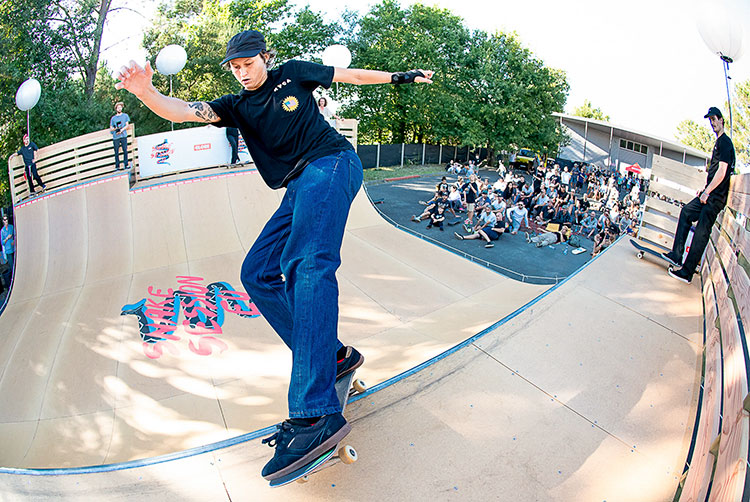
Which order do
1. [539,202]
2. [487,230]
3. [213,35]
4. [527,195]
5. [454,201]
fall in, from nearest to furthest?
1. [487,230]
2. [539,202]
3. [454,201]
4. [527,195]
5. [213,35]

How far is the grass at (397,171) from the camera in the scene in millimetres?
25625

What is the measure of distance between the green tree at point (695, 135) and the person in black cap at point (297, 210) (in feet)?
223

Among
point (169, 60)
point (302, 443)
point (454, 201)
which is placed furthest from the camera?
point (454, 201)

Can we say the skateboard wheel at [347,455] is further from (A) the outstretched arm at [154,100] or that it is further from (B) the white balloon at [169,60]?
(B) the white balloon at [169,60]

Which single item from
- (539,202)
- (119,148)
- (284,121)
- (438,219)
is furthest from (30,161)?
(539,202)

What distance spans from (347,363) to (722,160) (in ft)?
12.9

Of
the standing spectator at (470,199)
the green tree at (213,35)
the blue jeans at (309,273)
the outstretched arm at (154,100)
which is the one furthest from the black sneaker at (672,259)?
the green tree at (213,35)

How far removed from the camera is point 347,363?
103 inches

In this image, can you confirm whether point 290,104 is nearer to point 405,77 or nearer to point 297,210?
point 297,210

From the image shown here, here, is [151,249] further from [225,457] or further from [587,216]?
[587,216]

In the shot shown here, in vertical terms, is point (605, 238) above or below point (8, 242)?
above

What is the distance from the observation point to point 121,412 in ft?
16.2

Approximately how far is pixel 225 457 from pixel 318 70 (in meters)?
2.08

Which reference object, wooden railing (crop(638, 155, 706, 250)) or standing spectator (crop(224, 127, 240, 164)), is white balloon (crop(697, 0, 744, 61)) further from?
standing spectator (crop(224, 127, 240, 164))
